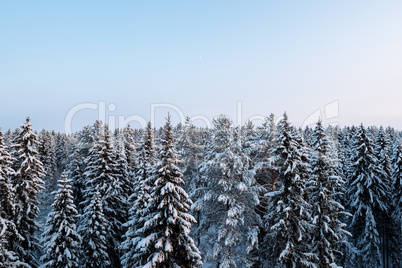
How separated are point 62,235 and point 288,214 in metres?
17.0

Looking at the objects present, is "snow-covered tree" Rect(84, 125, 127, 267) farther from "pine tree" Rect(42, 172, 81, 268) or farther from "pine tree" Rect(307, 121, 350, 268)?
"pine tree" Rect(307, 121, 350, 268)

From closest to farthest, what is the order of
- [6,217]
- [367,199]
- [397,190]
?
[6,217] < [367,199] < [397,190]

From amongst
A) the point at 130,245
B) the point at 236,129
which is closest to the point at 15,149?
the point at 130,245

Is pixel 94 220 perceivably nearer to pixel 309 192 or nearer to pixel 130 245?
pixel 130 245

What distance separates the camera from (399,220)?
30.1 meters

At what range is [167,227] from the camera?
16.1 meters

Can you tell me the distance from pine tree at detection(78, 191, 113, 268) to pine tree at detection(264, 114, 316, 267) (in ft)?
46.5

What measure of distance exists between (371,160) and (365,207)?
5164 mm

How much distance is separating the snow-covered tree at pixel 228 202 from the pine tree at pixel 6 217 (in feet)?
46.1

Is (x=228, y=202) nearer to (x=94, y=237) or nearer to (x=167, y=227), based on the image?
(x=167, y=227)

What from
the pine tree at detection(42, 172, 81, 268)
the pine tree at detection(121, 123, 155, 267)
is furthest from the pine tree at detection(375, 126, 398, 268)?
the pine tree at detection(42, 172, 81, 268)

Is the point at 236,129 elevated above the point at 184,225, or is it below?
above

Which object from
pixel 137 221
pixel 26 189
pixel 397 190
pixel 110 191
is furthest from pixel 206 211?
pixel 397 190

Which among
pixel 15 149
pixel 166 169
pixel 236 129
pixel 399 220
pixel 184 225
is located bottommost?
pixel 399 220
